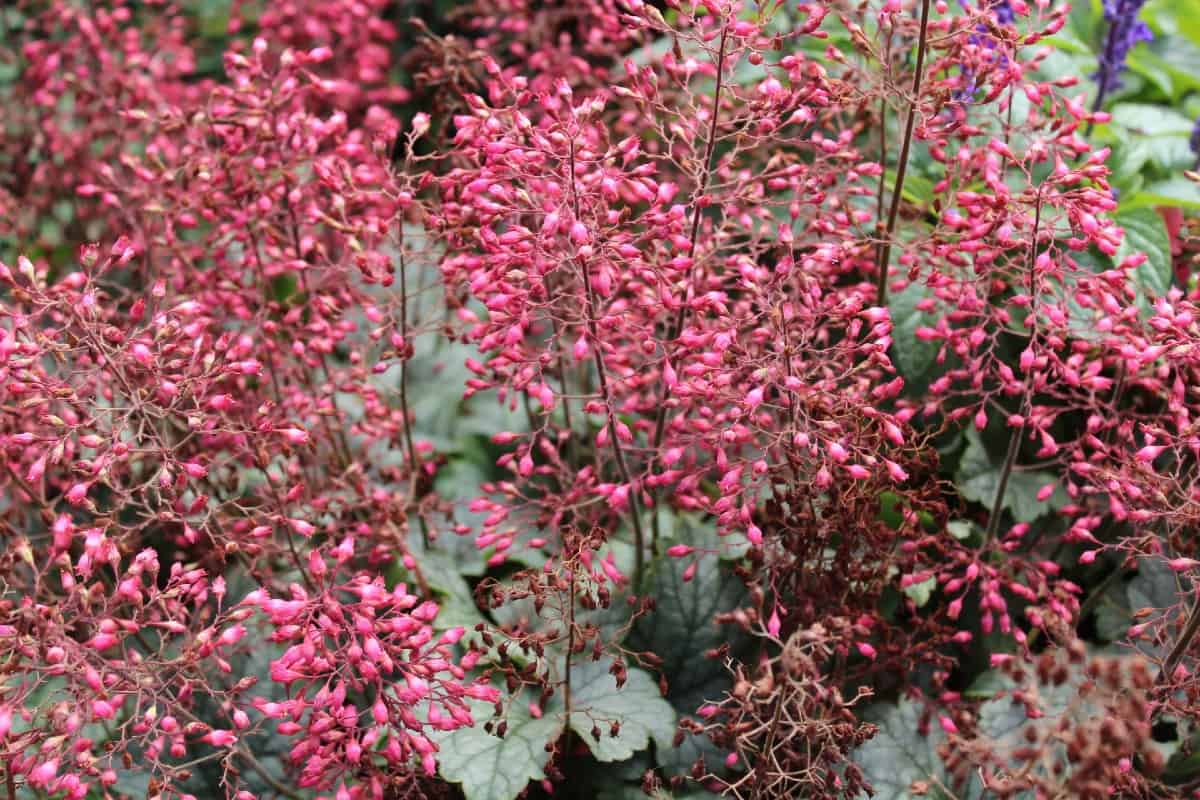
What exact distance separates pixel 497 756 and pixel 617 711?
0.29 metres

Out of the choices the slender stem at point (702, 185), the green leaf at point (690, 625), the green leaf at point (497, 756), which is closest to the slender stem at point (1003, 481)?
the green leaf at point (690, 625)

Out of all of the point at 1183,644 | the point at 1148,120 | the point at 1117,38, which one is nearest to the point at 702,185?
the point at 1183,644

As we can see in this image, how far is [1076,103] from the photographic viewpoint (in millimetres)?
2400

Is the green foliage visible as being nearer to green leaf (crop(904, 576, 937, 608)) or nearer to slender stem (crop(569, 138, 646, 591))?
green leaf (crop(904, 576, 937, 608))

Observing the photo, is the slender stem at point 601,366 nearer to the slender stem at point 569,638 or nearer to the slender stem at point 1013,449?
the slender stem at point 569,638

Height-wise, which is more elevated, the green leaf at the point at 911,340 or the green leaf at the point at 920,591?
the green leaf at the point at 911,340

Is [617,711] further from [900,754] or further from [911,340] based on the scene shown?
[911,340]

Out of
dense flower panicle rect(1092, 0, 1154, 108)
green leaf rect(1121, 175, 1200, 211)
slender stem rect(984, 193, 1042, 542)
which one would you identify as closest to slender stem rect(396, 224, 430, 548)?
slender stem rect(984, 193, 1042, 542)

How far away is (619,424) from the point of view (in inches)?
82.4

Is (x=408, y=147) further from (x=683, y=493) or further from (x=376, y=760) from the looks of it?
(x=376, y=760)

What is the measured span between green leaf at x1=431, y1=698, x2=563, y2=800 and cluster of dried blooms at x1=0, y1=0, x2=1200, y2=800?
0.08m

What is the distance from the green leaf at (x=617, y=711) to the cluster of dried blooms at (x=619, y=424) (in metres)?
0.08

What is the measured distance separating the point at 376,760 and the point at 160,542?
3.18 feet

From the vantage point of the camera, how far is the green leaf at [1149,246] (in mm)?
Result: 2773
